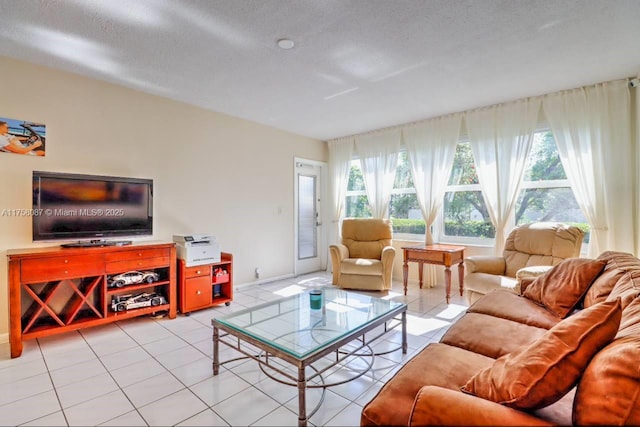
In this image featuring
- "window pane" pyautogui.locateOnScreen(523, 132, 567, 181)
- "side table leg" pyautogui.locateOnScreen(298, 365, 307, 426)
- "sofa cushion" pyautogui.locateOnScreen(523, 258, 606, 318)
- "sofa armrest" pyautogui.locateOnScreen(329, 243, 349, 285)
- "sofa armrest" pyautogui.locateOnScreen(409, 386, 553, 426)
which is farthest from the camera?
"sofa armrest" pyautogui.locateOnScreen(329, 243, 349, 285)

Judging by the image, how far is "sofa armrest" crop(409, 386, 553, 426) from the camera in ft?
2.88

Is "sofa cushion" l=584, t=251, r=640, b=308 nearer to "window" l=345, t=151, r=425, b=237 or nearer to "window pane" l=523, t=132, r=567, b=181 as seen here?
"window pane" l=523, t=132, r=567, b=181

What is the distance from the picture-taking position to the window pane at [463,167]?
14.0ft

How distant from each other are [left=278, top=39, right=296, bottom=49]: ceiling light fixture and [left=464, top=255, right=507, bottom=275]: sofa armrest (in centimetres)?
276

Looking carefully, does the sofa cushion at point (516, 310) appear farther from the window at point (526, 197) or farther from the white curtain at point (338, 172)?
the white curtain at point (338, 172)

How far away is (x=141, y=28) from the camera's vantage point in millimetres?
2240

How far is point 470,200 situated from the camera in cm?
430

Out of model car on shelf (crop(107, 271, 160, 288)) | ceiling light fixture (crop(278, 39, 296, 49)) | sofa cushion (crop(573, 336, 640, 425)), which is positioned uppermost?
ceiling light fixture (crop(278, 39, 296, 49))

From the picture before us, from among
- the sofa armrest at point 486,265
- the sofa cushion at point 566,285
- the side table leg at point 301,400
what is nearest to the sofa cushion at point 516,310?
the sofa cushion at point 566,285

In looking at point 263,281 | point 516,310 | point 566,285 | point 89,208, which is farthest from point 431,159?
point 89,208

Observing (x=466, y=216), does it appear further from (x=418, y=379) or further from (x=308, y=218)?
(x=418, y=379)

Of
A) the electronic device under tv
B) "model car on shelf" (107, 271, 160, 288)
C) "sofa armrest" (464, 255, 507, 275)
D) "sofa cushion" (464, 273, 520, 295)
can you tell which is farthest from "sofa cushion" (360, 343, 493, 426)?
the electronic device under tv

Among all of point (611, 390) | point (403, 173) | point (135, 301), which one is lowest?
point (135, 301)

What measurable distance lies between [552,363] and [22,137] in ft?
12.9
